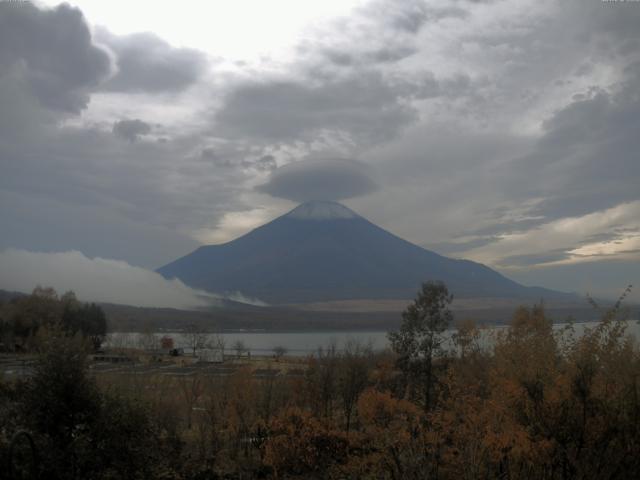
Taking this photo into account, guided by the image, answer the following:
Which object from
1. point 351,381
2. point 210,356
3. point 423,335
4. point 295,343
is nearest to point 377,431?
point 351,381

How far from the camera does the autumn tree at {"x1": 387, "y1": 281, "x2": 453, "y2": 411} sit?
23.6 m

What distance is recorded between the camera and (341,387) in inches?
880

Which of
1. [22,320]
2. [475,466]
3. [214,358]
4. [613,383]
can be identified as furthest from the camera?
[22,320]

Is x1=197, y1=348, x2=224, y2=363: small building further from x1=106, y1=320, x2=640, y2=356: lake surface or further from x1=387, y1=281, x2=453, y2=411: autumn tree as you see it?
x1=387, y1=281, x2=453, y2=411: autumn tree

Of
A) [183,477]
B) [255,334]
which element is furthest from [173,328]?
[183,477]

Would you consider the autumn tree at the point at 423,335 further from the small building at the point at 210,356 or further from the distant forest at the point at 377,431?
the small building at the point at 210,356

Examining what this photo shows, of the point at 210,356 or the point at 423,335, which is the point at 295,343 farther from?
the point at 423,335

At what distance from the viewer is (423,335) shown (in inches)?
931

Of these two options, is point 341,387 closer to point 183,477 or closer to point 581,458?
point 183,477

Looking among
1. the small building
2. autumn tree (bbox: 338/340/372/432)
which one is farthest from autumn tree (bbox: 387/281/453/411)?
the small building

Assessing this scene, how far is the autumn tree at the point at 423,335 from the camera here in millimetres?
23594

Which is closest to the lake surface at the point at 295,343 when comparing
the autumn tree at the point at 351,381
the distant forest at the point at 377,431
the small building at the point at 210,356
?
the distant forest at the point at 377,431

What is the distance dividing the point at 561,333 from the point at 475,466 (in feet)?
22.0

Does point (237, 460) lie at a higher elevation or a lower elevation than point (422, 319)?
lower
